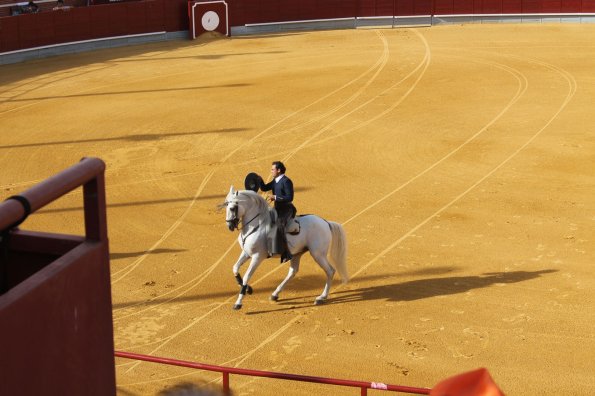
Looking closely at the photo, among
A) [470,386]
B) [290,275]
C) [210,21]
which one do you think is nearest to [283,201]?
[290,275]

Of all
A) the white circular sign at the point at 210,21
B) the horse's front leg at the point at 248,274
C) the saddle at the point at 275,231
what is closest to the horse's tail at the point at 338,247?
the saddle at the point at 275,231

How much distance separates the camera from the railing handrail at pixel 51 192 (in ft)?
12.1

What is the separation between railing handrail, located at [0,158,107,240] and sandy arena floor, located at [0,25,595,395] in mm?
6717

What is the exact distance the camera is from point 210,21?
114 feet

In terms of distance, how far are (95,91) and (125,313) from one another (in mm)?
14988

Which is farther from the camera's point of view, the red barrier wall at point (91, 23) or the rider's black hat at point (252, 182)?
the red barrier wall at point (91, 23)

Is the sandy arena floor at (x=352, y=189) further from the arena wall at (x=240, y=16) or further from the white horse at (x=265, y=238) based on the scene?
the arena wall at (x=240, y=16)

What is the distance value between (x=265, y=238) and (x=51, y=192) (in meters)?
8.87

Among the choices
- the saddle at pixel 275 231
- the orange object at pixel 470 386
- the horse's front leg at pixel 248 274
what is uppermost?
the orange object at pixel 470 386

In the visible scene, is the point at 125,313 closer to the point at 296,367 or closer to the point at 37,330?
the point at 296,367

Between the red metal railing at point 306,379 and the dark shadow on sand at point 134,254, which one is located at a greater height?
the red metal railing at point 306,379

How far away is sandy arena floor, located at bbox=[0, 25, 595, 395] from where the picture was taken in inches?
468

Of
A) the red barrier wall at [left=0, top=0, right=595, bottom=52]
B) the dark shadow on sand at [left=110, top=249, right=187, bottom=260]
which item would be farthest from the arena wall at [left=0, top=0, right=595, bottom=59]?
the dark shadow on sand at [left=110, top=249, right=187, bottom=260]

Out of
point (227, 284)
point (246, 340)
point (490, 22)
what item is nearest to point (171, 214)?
point (227, 284)
